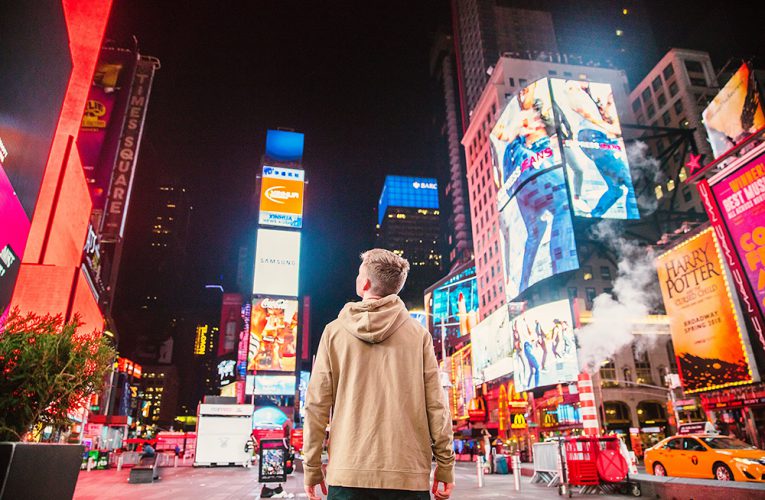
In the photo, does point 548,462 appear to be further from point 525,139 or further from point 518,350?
point 525,139

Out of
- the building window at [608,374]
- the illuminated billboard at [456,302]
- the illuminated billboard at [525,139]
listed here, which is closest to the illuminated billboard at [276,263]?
the illuminated billboard at [456,302]

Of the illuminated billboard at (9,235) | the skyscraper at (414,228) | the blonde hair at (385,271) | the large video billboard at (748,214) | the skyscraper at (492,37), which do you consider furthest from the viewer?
the skyscraper at (414,228)

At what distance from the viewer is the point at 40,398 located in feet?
16.6

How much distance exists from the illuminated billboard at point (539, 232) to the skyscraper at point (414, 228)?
98.6 m

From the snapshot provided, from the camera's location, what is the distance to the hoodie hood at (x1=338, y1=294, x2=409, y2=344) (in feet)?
7.91

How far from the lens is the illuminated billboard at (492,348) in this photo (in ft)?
158

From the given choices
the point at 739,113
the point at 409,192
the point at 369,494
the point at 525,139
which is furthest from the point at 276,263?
the point at 409,192

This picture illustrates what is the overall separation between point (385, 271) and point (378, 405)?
2.34ft

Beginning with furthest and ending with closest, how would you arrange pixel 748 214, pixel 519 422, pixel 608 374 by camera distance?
pixel 519 422
pixel 608 374
pixel 748 214

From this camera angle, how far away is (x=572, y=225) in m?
40.8

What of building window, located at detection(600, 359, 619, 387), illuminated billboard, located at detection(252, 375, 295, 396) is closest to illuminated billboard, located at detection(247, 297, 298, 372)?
illuminated billboard, located at detection(252, 375, 295, 396)

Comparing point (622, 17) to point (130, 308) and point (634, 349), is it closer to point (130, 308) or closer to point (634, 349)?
point (634, 349)

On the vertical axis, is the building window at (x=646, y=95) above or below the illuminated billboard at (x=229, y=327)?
above

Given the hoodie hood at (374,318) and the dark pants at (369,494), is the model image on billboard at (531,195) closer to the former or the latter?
the hoodie hood at (374,318)
